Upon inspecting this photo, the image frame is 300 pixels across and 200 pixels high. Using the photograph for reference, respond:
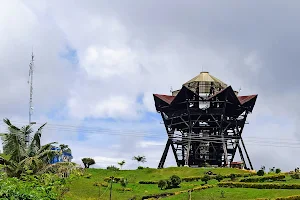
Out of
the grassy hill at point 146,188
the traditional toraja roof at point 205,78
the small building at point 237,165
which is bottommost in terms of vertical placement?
the grassy hill at point 146,188

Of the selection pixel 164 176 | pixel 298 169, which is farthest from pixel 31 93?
pixel 298 169

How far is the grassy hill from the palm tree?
38.3 feet

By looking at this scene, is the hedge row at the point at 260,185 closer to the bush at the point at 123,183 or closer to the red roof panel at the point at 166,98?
the bush at the point at 123,183

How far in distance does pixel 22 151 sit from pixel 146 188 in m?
28.9

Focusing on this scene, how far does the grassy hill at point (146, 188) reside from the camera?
47344mm

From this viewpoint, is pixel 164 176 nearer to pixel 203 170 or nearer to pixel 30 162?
pixel 203 170

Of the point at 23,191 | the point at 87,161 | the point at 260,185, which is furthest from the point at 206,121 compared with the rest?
the point at 23,191

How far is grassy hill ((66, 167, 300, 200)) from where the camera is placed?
1864 inches

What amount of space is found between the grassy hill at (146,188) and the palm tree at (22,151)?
38.3ft

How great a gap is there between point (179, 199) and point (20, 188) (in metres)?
33.6

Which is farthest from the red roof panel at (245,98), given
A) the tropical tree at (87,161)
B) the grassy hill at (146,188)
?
the tropical tree at (87,161)

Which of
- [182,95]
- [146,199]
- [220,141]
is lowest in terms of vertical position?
[146,199]

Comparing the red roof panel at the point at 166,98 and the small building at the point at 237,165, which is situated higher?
the red roof panel at the point at 166,98

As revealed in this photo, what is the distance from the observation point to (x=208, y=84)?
8850 cm
